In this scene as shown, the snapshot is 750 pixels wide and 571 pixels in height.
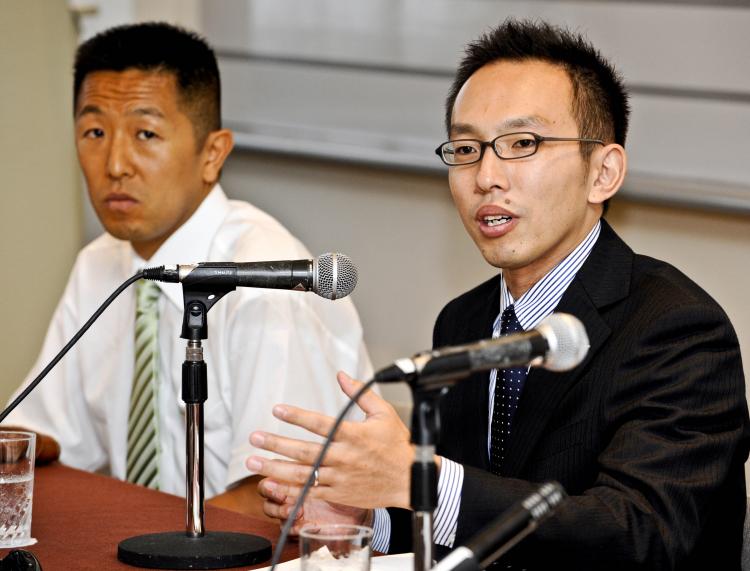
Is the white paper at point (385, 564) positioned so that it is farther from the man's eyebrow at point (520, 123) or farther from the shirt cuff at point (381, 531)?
the man's eyebrow at point (520, 123)

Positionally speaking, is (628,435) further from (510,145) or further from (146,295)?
(146,295)

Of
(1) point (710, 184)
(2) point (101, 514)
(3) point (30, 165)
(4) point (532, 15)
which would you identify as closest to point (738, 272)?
(1) point (710, 184)

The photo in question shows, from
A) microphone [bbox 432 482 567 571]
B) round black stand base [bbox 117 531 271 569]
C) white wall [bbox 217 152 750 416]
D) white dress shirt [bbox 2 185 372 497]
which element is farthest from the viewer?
white wall [bbox 217 152 750 416]

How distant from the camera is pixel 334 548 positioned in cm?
129

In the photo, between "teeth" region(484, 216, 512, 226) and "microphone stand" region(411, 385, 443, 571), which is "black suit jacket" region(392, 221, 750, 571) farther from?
"microphone stand" region(411, 385, 443, 571)

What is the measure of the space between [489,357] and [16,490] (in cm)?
93

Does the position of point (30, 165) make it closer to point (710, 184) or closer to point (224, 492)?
point (224, 492)

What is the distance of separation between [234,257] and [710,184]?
1.04m

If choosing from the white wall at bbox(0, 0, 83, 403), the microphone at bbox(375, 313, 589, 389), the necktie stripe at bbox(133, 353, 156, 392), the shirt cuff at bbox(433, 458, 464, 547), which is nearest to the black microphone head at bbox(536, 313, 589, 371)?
the microphone at bbox(375, 313, 589, 389)

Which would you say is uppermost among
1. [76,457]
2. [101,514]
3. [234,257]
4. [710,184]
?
[710,184]

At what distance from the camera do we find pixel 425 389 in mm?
1109

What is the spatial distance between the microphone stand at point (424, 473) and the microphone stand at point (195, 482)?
564mm

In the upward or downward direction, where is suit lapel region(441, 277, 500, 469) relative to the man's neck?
downward

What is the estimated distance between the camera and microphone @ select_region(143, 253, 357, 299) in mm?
1610
